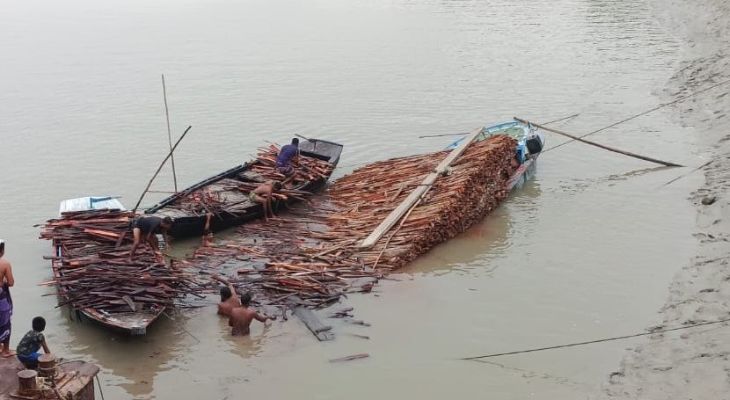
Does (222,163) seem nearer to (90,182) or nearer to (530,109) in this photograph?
(90,182)

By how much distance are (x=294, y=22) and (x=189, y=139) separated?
20090 millimetres

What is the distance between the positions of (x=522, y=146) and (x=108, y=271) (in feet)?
33.0

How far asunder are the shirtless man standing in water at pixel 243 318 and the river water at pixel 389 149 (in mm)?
169

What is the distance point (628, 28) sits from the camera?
35656 mm

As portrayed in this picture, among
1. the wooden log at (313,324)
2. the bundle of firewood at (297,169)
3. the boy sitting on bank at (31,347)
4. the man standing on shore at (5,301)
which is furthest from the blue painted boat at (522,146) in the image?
the boy sitting on bank at (31,347)

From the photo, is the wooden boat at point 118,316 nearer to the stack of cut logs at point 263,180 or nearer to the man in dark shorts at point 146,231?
the man in dark shorts at point 146,231

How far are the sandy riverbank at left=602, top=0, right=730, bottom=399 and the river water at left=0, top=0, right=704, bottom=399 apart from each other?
33cm

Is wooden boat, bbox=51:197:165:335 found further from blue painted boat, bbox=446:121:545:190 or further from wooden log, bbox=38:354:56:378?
blue painted boat, bbox=446:121:545:190

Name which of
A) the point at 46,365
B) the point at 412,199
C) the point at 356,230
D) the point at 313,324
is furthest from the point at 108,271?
the point at 412,199

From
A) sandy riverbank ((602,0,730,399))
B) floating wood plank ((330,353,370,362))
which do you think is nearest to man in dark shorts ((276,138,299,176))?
floating wood plank ((330,353,370,362))

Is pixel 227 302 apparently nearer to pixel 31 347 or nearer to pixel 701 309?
pixel 31 347

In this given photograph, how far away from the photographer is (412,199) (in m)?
14.2

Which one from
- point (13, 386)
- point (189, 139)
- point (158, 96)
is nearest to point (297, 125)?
point (189, 139)

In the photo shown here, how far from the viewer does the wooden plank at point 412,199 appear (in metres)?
13.1
